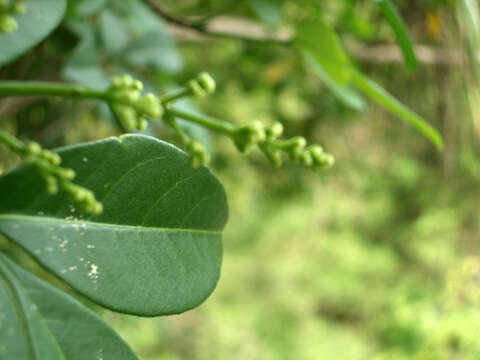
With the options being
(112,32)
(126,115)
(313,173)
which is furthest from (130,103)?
(313,173)

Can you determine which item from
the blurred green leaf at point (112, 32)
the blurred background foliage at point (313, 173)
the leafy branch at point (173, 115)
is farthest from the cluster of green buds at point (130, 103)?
the blurred green leaf at point (112, 32)

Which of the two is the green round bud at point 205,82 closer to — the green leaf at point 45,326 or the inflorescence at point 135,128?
the inflorescence at point 135,128

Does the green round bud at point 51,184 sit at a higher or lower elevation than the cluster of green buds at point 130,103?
lower

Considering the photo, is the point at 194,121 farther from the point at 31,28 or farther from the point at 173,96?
the point at 31,28

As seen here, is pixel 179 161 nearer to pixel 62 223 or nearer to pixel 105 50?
pixel 62 223

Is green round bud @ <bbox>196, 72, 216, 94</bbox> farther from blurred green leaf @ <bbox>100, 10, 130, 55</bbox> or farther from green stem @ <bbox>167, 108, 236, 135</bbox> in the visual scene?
blurred green leaf @ <bbox>100, 10, 130, 55</bbox>

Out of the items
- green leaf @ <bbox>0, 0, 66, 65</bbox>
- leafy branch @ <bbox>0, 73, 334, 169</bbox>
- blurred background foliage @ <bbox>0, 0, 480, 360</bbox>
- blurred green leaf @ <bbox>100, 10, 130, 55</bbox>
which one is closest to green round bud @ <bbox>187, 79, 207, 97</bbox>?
leafy branch @ <bbox>0, 73, 334, 169</bbox>
